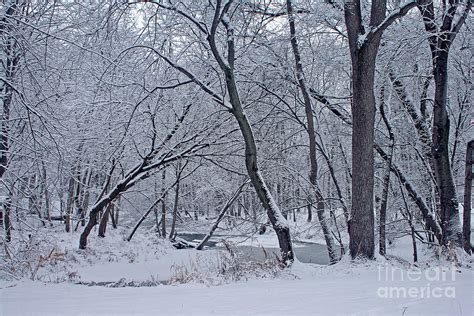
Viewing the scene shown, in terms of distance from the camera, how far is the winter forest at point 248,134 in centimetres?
511

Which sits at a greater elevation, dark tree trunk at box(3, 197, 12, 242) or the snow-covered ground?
dark tree trunk at box(3, 197, 12, 242)

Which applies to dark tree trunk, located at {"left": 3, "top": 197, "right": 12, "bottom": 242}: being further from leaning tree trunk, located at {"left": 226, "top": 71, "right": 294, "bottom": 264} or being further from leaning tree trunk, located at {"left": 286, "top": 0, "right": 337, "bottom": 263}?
leaning tree trunk, located at {"left": 286, "top": 0, "right": 337, "bottom": 263}

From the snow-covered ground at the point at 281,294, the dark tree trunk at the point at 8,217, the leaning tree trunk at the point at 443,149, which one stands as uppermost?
the leaning tree trunk at the point at 443,149

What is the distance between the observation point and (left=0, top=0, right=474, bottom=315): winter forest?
5.11 meters

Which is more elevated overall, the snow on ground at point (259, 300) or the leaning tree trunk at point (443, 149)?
the leaning tree trunk at point (443, 149)

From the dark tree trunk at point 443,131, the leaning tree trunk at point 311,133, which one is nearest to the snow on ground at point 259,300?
the dark tree trunk at point 443,131

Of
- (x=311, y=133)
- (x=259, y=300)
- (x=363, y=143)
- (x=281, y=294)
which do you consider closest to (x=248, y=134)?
(x=363, y=143)

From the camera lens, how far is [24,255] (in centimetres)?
819

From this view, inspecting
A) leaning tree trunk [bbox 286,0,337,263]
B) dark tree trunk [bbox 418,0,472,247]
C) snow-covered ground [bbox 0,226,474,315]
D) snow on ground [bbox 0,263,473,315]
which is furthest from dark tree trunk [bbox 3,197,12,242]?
dark tree trunk [bbox 418,0,472,247]

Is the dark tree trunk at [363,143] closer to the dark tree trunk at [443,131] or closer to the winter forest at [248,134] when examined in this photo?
the winter forest at [248,134]

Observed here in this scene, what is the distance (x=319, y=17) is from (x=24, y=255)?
818 cm

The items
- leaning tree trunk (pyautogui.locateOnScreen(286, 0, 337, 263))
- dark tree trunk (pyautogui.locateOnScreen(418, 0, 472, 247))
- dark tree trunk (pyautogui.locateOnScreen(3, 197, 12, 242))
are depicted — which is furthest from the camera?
leaning tree trunk (pyautogui.locateOnScreen(286, 0, 337, 263))

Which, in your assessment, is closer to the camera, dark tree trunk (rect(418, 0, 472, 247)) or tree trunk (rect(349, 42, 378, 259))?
tree trunk (rect(349, 42, 378, 259))

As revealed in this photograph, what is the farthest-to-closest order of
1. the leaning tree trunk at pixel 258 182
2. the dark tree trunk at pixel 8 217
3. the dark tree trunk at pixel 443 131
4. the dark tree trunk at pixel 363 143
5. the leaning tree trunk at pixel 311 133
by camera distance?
the leaning tree trunk at pixel 311 133 < the dark tree trunk at pixel 443 131 < the leaning tree trunk at pixel 258 182 < the dark tree trunk at pixel 363 143 < the dark tree trunk at pixel 8 217
